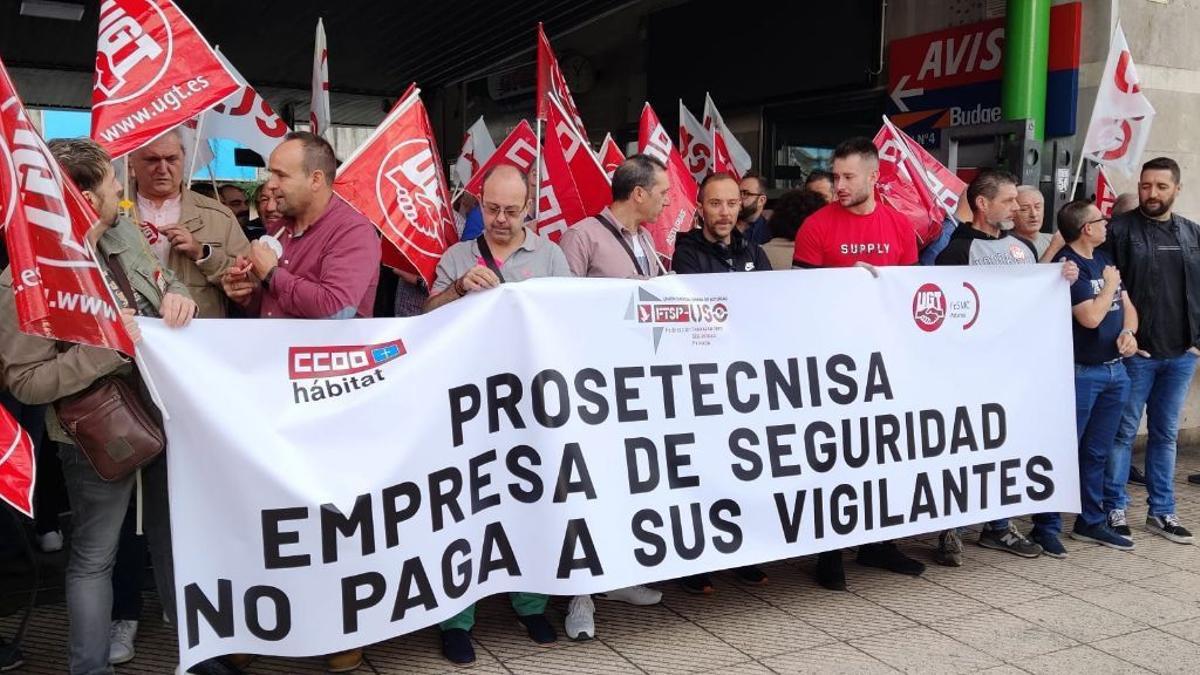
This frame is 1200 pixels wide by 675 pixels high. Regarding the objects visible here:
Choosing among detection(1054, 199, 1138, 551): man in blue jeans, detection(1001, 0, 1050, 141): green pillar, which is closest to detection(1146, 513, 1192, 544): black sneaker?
detection(1054, 199, 1138, 551): man in blue jeans

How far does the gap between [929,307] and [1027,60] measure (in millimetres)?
4032

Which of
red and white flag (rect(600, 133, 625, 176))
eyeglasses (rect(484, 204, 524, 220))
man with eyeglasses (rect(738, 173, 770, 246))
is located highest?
red and white flag (rect(600, 133, 625, 176))

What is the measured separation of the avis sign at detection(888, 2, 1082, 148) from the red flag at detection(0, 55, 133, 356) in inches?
285

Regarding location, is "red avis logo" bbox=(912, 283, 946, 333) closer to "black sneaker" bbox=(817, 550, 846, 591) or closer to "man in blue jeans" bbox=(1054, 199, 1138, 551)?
"man in blue jeans" bbox=(1054, 199, 1138, 551)

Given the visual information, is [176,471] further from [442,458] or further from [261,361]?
[442,458]

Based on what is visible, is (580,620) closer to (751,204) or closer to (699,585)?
(699,585)

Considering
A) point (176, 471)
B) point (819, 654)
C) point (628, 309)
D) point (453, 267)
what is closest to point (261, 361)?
point (176, 471)

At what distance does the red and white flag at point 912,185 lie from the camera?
6.75 metres

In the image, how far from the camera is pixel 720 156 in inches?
328

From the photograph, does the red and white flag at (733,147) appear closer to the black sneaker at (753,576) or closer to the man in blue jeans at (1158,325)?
the man in blue jeans at (1158,325)

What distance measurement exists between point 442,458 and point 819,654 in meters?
1.63

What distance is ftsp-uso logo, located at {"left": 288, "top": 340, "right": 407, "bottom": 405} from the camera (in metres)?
3.68

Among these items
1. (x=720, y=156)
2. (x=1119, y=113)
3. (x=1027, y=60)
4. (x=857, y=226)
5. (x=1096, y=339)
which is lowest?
(x=1096, y=339)

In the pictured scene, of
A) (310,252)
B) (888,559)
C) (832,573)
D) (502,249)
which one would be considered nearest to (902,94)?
(888,559)
